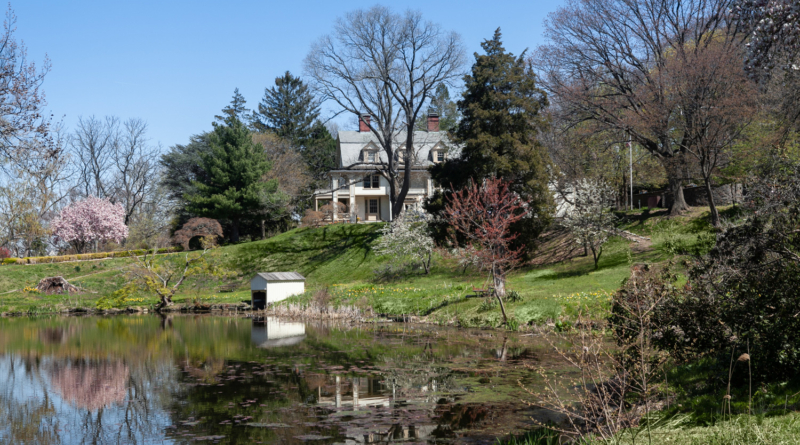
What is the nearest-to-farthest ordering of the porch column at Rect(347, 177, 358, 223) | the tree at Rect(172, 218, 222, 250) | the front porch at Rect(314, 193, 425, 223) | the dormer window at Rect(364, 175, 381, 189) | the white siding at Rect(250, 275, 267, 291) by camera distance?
1. the white siding at Rect(250, 275, 267, 291)
2. the tree at Rect(172, 218, 222, 250)
3. the porch column at Rect(347, 177, 358, 223)
4. the front porch at Rect(314, 193, 425, 223)
5. the dormer window at Rect(364, 175, 381, 189)

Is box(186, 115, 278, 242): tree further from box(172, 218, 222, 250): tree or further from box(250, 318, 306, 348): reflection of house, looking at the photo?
box(250, 318, 306, 348): reflection of house

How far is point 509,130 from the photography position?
93.2 feet

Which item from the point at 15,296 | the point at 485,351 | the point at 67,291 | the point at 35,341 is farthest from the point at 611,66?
the point at 15,296

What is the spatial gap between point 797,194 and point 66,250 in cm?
6502

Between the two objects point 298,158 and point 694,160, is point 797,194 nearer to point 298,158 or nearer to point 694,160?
point 694,160

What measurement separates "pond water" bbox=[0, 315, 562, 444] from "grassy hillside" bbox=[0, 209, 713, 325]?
2.91m

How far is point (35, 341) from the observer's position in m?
21.0

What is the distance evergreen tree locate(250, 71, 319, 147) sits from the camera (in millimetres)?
68375

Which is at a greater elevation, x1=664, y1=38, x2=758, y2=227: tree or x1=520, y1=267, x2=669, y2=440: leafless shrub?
x1=664, y1=38, x2=758, y2=227: tree

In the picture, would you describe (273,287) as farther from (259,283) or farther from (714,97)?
(714,97)

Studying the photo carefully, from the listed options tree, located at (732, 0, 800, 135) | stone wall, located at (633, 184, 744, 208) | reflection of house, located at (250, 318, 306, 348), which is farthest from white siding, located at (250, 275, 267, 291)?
tree, located at (732, 0, 800, 135)

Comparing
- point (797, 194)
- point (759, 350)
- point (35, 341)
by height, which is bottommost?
point (35, 341)

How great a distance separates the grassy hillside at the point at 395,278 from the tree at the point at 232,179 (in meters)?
3.67

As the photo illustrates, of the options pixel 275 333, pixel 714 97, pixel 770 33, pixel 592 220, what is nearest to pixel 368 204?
pixel 592 220
